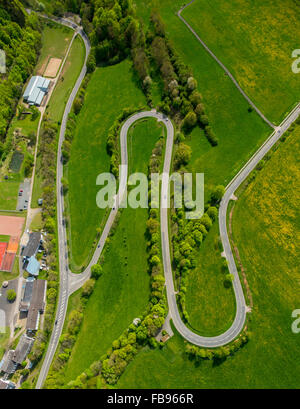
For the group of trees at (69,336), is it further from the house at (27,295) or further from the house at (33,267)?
the house at (33,267)

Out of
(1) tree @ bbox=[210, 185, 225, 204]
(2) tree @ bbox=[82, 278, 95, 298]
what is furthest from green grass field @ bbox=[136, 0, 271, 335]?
(2) tree @ bbox=[82, 278, 95, 298]

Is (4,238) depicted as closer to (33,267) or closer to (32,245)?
(32,245)

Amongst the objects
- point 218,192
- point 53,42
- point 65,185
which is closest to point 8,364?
point 65,185

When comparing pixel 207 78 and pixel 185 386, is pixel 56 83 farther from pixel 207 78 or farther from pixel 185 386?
pixel 185 386

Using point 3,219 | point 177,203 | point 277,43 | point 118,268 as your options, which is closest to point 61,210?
point 3,219

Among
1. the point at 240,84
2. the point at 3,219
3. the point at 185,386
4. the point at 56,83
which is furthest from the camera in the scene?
the point at 56,83

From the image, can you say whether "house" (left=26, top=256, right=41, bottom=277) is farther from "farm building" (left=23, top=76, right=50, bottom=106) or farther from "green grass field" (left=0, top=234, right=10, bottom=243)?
"farm building" (left=23, top=76, right=50, bottom=106)
